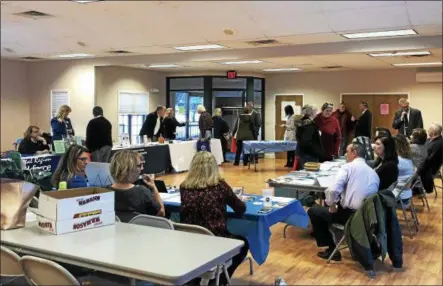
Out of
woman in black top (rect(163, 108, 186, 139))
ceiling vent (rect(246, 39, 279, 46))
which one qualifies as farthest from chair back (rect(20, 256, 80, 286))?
woman in black top (rect(163, 108, 186, 139))

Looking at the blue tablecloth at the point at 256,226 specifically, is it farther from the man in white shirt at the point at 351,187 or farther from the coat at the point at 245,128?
the coat at the point at 245,128

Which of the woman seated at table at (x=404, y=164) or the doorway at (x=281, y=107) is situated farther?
the doorway at (x=281, y=107)

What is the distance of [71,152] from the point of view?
322cm

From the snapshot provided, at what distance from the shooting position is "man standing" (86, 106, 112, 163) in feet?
20.0

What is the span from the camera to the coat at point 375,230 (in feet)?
10.4

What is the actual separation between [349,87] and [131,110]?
4.86 metres

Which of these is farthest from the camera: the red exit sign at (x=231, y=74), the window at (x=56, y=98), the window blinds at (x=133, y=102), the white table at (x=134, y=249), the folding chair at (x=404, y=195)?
the red exit sign at (x=231, y=74)

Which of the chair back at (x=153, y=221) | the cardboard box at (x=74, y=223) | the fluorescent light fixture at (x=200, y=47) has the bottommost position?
the chair back at (x=153, y=221)

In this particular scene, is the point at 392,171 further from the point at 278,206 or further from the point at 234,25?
the point at 234,25

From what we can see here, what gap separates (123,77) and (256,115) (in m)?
2.90

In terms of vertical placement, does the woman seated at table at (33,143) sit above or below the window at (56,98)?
below

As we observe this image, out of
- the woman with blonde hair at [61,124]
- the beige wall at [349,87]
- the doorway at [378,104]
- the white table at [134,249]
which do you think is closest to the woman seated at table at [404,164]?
the white table at [134,249]

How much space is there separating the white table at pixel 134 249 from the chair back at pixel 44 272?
0.27 ft

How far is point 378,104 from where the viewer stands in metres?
10.1
